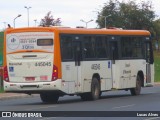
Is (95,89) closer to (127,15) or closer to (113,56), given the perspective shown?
(113,56)

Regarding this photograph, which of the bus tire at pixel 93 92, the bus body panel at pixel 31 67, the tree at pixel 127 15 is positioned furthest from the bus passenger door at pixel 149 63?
the tree at pixel 127 15

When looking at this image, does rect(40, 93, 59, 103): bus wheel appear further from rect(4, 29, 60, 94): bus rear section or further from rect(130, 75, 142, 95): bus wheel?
rect(130, 75, 142, 95): bus wheel

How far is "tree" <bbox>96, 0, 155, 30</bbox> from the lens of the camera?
10938cm

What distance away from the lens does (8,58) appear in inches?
1118

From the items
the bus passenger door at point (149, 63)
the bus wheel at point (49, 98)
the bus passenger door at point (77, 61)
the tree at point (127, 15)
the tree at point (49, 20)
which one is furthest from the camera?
the tree at point (49, 20)

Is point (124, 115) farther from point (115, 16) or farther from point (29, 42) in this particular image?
point (115, 16)

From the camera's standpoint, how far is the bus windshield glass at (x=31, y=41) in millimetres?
27656

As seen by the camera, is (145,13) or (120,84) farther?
(145,13)

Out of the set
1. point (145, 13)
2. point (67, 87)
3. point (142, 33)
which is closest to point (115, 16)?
point (145, 13)

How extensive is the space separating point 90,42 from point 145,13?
81149 millimetres

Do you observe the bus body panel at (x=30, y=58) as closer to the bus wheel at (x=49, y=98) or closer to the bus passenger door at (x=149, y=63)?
the bus wheel at (x=49, y=98)

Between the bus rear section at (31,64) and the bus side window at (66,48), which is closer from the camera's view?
the bus rear section at (31,64)

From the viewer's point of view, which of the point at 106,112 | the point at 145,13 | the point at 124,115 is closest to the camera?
the point at 124,115

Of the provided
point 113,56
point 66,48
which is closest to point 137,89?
point 113,56
